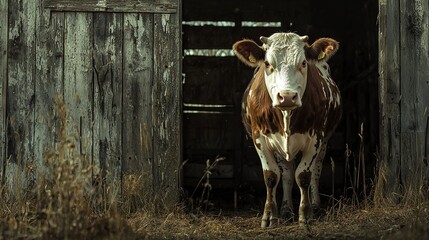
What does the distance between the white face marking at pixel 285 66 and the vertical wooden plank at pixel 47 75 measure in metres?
2.48

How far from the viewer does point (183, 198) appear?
27.1 ft

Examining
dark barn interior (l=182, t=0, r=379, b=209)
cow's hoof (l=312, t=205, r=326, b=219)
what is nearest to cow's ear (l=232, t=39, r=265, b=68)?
cow's hoof (l=312, t=205, r=326, b=219)

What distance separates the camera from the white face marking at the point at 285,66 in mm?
6960

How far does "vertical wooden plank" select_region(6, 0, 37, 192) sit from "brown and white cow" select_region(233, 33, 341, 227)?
7.98ft

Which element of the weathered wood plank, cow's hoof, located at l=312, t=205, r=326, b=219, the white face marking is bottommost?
cow's hoof, located at l=312, t=205, r=326, b=219

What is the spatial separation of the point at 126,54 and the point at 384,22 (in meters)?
3.12

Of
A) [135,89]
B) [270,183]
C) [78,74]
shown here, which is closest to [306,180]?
[270,183]

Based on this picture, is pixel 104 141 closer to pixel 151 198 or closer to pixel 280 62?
pixel 151 198

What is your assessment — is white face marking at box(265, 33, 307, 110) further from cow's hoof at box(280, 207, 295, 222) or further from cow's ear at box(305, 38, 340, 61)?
cow's hoof at box(280, 207, 295, 222)

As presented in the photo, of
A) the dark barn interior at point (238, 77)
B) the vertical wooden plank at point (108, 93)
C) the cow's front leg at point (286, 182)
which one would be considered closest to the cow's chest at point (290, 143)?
the cow's front leg at point (286, 182)

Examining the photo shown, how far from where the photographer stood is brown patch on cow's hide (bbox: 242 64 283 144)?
756 centimetres

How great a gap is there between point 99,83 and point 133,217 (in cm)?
166

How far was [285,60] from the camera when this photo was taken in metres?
7.18

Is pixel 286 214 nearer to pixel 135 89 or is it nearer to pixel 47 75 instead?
pixel 135 89
